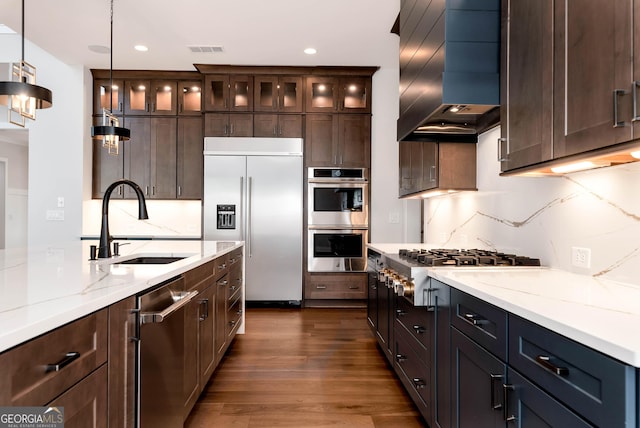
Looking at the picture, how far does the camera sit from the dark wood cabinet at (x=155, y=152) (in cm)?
498

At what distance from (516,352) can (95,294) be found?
4.26ft

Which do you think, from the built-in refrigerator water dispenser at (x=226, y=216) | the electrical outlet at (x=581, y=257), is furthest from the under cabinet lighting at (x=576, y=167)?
the built-in refrigerator water dispenser at (x=226, y=216)

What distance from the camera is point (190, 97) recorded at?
16.6 feet

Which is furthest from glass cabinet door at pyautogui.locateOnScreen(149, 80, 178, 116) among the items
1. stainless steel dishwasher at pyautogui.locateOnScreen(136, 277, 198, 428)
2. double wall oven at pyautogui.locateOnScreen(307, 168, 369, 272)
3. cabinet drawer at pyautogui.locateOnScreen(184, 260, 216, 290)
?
stainless steel dishwasher at pyautogui.locateOnScreen(136, 277, 198, 428)

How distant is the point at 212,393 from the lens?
8.08 ft

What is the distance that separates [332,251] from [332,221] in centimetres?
38

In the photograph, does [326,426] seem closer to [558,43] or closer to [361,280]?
[558,43]

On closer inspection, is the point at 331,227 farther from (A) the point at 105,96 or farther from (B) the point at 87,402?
(B) the point at 87,402

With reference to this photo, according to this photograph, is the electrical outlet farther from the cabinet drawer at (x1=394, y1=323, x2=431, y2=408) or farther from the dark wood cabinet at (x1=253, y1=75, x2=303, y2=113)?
the dark wood cabinet at (x1=253, y1=75, x2=303, y2=113)

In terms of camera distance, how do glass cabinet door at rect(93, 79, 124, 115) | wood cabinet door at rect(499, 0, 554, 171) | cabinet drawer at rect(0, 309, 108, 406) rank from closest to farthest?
cabinet drawer at rect(0, 309, 108, 406) → wood cabinet door at rect(499, 0, 554, 171) → glass cabinet door at rect(93, 79, 124, 115)

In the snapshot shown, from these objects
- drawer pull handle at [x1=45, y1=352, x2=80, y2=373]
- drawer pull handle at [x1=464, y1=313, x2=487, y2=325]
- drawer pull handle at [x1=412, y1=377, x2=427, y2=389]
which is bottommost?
drawer pull handle at [x1=412, y1=377, x2=427, y2=389]

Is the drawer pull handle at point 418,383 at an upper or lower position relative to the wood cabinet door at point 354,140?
lower

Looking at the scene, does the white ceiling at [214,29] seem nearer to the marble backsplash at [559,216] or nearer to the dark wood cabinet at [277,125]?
the dark wood cabinet at [277,125]

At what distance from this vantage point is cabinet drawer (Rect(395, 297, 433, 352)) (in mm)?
1973
